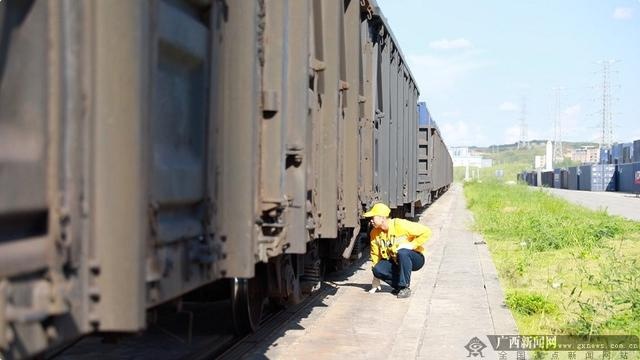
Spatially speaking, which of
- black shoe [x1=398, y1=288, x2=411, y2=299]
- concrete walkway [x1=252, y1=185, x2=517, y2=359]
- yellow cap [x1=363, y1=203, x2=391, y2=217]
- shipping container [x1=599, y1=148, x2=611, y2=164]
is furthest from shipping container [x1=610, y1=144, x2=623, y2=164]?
yellow cap [x1=363, y1=203, x2=391, y2=217]

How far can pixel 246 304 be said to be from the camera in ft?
22.4

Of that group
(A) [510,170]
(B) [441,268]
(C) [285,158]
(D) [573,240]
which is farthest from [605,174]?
(A) [510,170]

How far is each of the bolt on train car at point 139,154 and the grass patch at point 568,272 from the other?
3537mm

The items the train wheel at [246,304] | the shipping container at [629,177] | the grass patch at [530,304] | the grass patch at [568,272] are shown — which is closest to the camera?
the train wheel at [246,304]

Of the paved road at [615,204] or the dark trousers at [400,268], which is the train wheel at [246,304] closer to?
the dark trousers at [400,268]

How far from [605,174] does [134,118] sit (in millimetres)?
68272

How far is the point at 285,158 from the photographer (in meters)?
5.04

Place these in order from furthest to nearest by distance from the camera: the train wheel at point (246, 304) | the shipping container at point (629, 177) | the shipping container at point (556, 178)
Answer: the shipping container at point (556, 178), the shipping container at point (629, 177), the train wheel at point (246, 304)

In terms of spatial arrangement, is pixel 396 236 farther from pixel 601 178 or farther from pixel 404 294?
pixel 601 178

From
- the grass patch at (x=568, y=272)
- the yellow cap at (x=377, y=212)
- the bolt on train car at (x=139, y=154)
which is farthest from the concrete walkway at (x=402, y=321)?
the bolt on train car at (x=139, y=154)

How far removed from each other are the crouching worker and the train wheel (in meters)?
2.91

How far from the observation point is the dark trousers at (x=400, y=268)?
31.9 ft

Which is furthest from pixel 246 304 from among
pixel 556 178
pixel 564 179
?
pixel 556 178

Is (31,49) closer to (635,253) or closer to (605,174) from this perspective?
(635,253)
